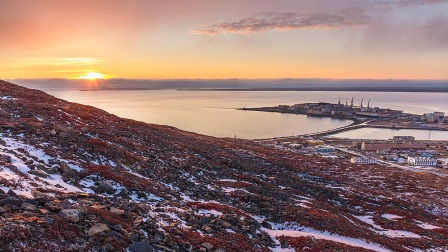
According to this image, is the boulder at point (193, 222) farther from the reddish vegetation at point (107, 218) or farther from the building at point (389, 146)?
the building at point (389, 146)

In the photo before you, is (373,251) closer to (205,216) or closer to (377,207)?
(205,216)

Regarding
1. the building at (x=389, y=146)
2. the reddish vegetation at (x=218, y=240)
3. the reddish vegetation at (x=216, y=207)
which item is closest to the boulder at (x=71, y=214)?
the reddish vegetation at (x=218, y=240)

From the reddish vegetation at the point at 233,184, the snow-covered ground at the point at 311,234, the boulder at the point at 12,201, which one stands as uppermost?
the boulder at the point at 12,201

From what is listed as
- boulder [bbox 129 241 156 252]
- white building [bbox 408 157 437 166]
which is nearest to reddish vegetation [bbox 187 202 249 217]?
boulder [bbox 129 241 156 252]

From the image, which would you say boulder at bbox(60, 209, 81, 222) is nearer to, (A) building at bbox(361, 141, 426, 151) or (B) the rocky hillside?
(B) the rocky hillside

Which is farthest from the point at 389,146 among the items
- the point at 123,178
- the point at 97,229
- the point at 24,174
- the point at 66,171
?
the point at 97,229

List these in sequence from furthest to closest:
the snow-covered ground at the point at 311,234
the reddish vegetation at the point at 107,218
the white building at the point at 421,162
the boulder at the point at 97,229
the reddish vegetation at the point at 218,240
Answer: the white building at the point at 421,162 < the snow-covered ground at the point at 311,234 < the reddish vegetation at the point at 218,240 < the reddish vegetation at the point at 107,218 < the boulder at the point at 97,229
